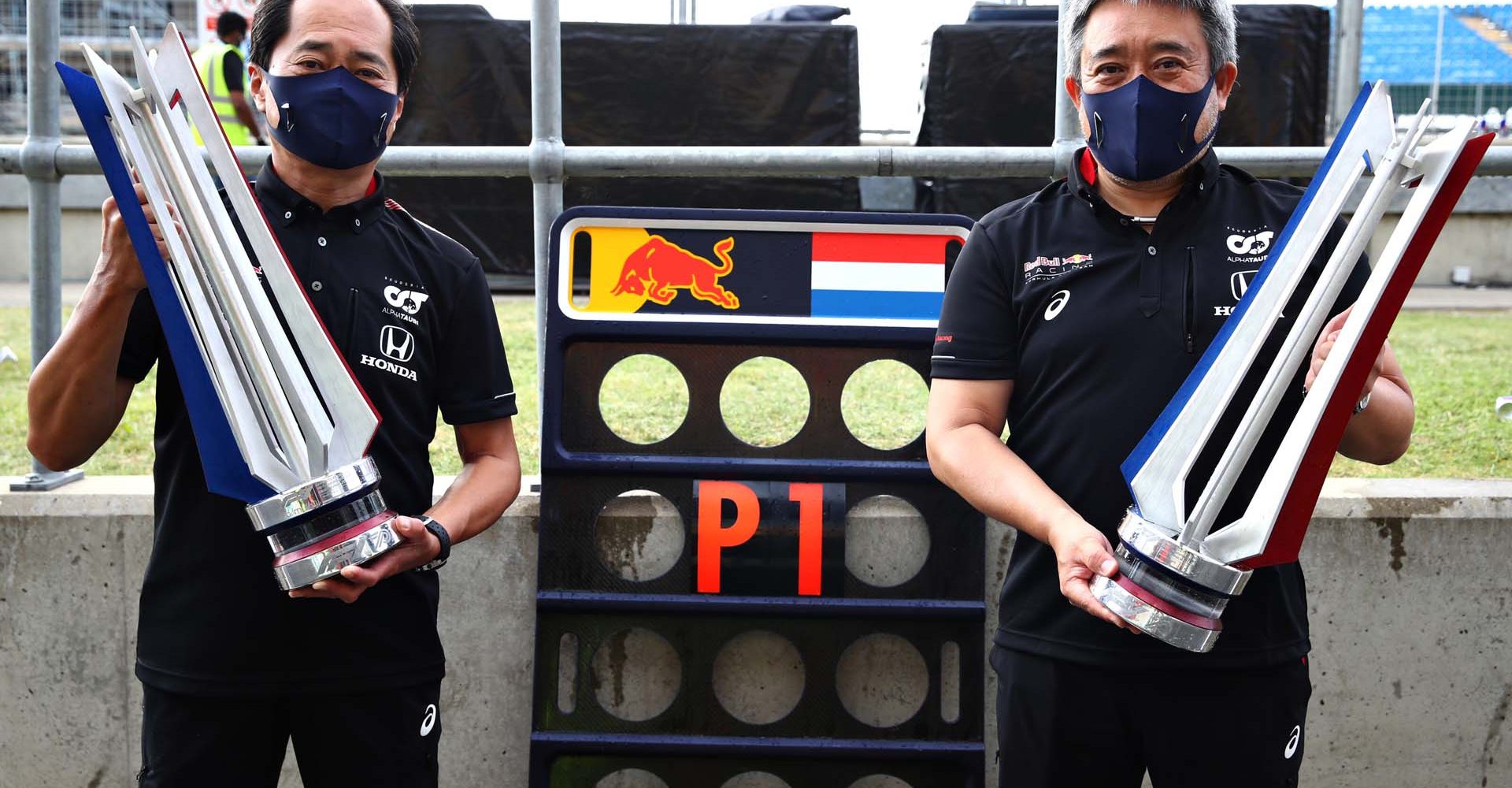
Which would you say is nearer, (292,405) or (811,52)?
(292,405)

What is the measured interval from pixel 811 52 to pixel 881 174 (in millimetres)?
6108

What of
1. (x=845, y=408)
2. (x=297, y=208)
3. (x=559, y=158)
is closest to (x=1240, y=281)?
(x=297, y=208)

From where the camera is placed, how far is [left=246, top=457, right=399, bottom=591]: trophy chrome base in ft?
5.47

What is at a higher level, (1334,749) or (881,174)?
(881,174)

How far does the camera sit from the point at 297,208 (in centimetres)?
201

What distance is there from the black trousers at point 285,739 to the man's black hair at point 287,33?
0.96m

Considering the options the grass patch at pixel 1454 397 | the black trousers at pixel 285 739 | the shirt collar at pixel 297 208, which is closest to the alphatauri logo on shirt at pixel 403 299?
the shirt collar at pixel 297 208

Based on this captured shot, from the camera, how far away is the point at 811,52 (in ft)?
28.7

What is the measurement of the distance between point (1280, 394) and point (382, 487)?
1.30 metres

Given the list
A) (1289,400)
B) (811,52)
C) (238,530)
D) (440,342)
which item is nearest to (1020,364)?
(1289,400)

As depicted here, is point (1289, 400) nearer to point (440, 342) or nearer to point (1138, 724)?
point (1138, 724)

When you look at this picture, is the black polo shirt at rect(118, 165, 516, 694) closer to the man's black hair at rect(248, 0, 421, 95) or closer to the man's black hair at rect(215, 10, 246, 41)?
the man's black hair at rect(248, 0, 421, 95)

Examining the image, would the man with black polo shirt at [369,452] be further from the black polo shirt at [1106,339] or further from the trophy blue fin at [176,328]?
the black polo shirt at [1106,339]

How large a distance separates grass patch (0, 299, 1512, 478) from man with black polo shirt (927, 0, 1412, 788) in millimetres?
1439
